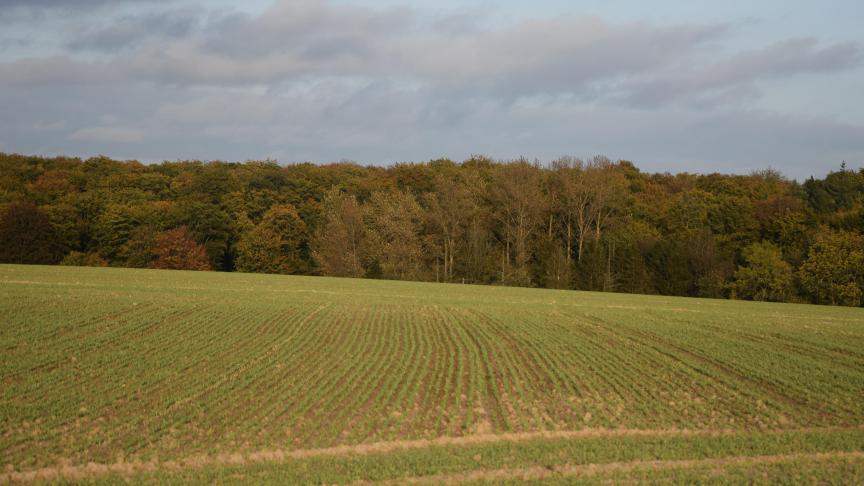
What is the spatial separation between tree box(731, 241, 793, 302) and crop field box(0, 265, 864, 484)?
36.6 m

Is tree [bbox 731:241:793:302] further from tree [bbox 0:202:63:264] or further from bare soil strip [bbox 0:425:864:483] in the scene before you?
tree [bbox 0:202:63:264]

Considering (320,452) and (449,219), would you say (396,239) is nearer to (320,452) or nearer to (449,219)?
(449,219)

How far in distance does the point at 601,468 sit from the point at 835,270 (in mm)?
61517

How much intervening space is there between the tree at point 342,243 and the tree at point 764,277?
41326 mm

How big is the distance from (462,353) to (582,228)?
2324 inches

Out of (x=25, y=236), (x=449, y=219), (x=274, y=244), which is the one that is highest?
(x=449, y=219)

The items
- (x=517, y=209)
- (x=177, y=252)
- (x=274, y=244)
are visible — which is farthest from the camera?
(x=274, y=244)

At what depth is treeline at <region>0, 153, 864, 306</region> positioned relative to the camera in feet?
237

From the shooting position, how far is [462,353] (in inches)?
913

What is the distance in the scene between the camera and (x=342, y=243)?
3127 inches

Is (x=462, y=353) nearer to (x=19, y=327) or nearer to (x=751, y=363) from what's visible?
(x=751, y=363)

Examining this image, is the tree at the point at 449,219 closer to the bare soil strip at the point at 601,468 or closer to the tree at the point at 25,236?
the tree at the point at 25,236

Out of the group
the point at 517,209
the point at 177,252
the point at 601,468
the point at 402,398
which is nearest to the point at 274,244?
the point at 177,252

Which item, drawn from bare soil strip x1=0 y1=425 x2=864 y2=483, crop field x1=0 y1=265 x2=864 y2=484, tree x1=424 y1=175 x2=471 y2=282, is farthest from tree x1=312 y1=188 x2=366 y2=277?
bare soil strip x1=0 y1=425 x2=864 y2=483
